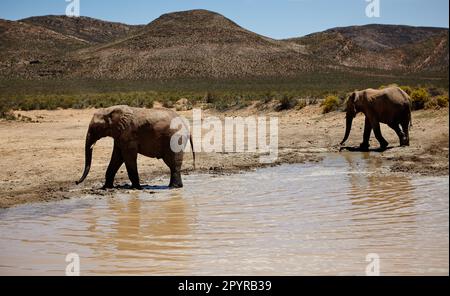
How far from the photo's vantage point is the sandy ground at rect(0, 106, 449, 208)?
13.3 metres

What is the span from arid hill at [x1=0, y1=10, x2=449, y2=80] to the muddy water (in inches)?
2849

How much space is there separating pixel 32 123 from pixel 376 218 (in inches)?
886

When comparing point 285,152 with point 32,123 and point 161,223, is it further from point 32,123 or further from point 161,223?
point 32,123

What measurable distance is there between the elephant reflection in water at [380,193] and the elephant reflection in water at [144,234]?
2783 millimetres

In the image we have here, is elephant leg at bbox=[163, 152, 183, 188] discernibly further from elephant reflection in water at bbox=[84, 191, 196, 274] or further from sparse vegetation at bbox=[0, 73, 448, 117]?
sparse vegetation at bbox=[0, 73, 448, 117]

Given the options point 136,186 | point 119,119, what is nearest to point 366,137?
point 136,186

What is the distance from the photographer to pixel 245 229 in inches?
339

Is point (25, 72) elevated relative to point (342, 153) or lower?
elevated

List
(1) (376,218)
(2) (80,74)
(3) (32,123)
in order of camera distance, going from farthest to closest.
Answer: (2) (80,74)
(3) (32,123)
(1) (376,218)

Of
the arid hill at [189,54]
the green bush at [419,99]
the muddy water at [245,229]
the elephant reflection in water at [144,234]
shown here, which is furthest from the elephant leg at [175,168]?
the arid hill at [189,54]

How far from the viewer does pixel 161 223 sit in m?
9.42

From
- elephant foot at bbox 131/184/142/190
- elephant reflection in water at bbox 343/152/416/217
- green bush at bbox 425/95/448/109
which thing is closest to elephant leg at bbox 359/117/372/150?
elephant reflection in water at bbox 343/152/416/217

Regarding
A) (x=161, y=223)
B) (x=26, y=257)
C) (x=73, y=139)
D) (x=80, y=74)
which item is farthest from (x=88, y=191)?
(x=80, y=74)

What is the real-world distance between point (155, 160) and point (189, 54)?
8122cm
